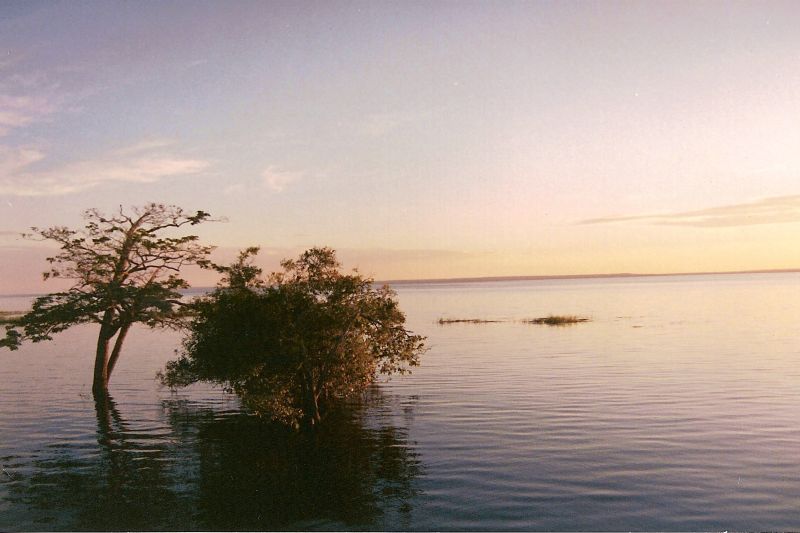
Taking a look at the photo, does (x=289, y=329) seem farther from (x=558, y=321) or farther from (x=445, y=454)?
(x=558, y=321)

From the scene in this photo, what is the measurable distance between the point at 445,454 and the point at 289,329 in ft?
38.0

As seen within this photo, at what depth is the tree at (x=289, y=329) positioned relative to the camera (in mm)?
37969

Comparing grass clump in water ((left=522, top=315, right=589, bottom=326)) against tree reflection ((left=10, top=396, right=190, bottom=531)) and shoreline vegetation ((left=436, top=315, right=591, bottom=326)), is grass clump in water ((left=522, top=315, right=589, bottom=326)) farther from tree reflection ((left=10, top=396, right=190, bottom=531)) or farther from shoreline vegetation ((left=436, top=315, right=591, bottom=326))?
tree reflection ((left=10, top=396, right=190, bottom=531))

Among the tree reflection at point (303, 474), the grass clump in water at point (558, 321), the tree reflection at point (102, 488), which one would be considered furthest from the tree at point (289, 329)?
the grass clump in water at point (558, 321)

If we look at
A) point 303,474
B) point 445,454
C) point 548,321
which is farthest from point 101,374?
point 548,321

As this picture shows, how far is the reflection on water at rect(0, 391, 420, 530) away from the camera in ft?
83.5

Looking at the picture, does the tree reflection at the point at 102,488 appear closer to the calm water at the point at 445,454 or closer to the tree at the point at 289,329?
the calm water at the point at 445,454

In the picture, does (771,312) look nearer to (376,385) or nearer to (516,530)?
(376,385)

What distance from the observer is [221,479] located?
101ft

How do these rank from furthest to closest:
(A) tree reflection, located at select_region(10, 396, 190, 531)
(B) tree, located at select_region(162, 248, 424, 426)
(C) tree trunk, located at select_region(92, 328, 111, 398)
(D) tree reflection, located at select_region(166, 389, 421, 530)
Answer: (C) tree trunk, located at select_region(92, 328, 111, 398) < (B) tree, located at select_region(162, 248, 424, 426) < (D) tree reflection, located at select_region(166, 389, 421, 530) < (A) tree reflection, located at select_region(10, 396, 190, 531)

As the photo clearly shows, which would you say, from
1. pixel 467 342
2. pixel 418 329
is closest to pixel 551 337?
pixel 467 342

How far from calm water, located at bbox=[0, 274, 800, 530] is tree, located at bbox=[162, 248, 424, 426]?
3540mm

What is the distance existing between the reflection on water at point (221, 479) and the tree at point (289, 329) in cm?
348

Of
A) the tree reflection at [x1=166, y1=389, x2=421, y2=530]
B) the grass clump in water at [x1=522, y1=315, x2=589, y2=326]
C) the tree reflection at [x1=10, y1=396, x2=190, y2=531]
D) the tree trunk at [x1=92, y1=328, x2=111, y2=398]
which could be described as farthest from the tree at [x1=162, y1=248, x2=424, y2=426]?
the grass clump in water at [x1=522, y1=315, x2=589, y2=326]
